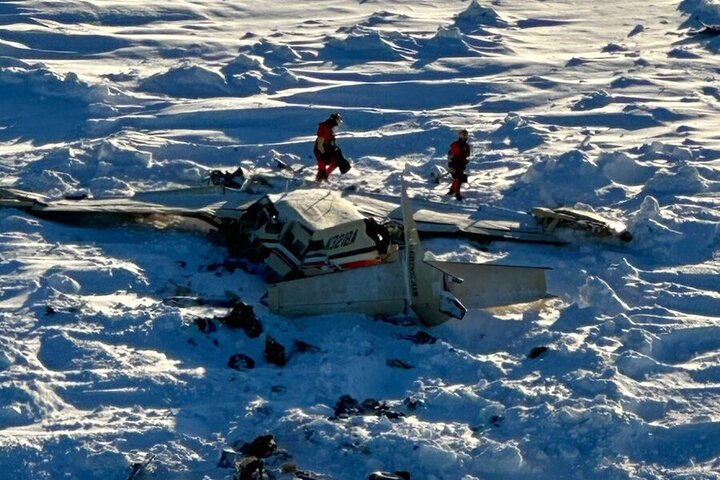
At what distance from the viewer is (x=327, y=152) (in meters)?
19.5

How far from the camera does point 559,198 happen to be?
1939 cm

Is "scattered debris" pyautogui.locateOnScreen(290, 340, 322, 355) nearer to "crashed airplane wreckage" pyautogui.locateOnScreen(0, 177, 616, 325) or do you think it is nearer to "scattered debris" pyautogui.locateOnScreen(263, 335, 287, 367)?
"scattered debris" pyautogui.locateOnScreen(263, 335, 287, 367)

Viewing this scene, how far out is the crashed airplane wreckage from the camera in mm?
14742

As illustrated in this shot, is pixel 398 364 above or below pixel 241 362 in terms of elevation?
above

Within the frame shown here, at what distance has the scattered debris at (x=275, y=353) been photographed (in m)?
14.0

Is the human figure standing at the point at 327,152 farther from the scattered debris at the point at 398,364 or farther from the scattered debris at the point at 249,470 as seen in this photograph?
the scattered debris at the point at 249,470

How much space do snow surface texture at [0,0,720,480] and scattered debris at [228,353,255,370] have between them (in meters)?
0.15

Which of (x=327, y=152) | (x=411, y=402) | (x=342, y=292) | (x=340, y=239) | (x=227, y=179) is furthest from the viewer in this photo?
(x=327, y=152)

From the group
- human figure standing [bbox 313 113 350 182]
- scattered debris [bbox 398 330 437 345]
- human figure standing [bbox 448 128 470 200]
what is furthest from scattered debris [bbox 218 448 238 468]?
human figure standing [bbox 313 113 350 182]

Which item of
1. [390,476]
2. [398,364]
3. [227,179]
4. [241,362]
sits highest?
[227,179]

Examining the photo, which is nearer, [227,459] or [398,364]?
[227,459]

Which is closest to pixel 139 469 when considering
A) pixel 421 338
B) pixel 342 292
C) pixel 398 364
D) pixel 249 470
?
pixel 249 470

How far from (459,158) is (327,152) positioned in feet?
7.17

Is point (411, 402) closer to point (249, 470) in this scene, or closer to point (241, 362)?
point (241, 362)
